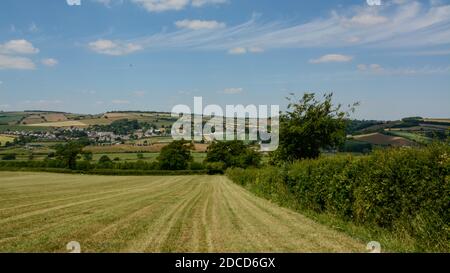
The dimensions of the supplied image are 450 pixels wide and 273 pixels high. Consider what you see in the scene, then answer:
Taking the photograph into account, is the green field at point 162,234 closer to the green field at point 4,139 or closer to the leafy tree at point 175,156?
the green field at point 4,139

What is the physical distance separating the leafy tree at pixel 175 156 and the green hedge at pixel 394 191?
8324 cm

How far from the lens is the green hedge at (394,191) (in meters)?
10.6

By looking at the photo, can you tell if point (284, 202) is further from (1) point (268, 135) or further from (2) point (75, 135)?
(1) point (268, 135)

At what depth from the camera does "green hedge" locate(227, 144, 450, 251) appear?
10625 millimetres

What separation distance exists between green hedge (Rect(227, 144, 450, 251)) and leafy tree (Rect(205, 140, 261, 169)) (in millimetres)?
91395

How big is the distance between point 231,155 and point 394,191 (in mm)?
105895

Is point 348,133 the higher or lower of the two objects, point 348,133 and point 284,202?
the higher

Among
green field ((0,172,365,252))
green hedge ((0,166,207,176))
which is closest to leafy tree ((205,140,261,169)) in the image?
green hedge ((0,166,207,176))

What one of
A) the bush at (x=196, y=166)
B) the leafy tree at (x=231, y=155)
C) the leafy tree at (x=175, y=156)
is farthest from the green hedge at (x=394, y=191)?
the leafy tree at (x=231, y=155)

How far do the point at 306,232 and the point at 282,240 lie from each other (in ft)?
6.92

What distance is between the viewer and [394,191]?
42.1ft

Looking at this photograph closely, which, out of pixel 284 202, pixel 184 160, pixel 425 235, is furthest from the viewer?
pixel 184 160
